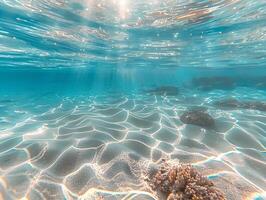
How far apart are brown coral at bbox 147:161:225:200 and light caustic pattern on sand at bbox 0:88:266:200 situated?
36cm

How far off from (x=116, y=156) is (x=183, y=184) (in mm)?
2187

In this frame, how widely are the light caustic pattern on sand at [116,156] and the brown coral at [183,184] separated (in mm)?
357

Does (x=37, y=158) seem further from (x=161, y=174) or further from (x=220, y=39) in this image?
(x=220, y=39)

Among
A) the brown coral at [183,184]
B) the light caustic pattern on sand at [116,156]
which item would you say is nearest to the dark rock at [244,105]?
the light caustic pattern on sand at [116,156]

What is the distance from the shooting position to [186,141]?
7160 mm

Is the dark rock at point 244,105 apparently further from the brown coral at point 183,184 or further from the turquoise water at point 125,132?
the brown coral at point 183,184

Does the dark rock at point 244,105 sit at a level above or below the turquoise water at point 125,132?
below

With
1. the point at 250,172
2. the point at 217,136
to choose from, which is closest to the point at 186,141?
the point at 217,136

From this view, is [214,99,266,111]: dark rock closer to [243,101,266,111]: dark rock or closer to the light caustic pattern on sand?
[243,101,266,111]: dark rock

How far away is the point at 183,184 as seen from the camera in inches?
164

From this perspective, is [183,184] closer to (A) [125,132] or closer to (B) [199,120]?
(A) [125,132]

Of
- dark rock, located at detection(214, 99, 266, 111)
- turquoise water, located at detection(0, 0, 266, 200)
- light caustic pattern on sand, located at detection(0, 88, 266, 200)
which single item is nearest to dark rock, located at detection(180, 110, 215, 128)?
turquoise water, located at detection(0, 0, 266, 200)

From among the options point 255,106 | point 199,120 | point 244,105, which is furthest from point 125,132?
point 255,106

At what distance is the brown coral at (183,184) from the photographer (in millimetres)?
3877
